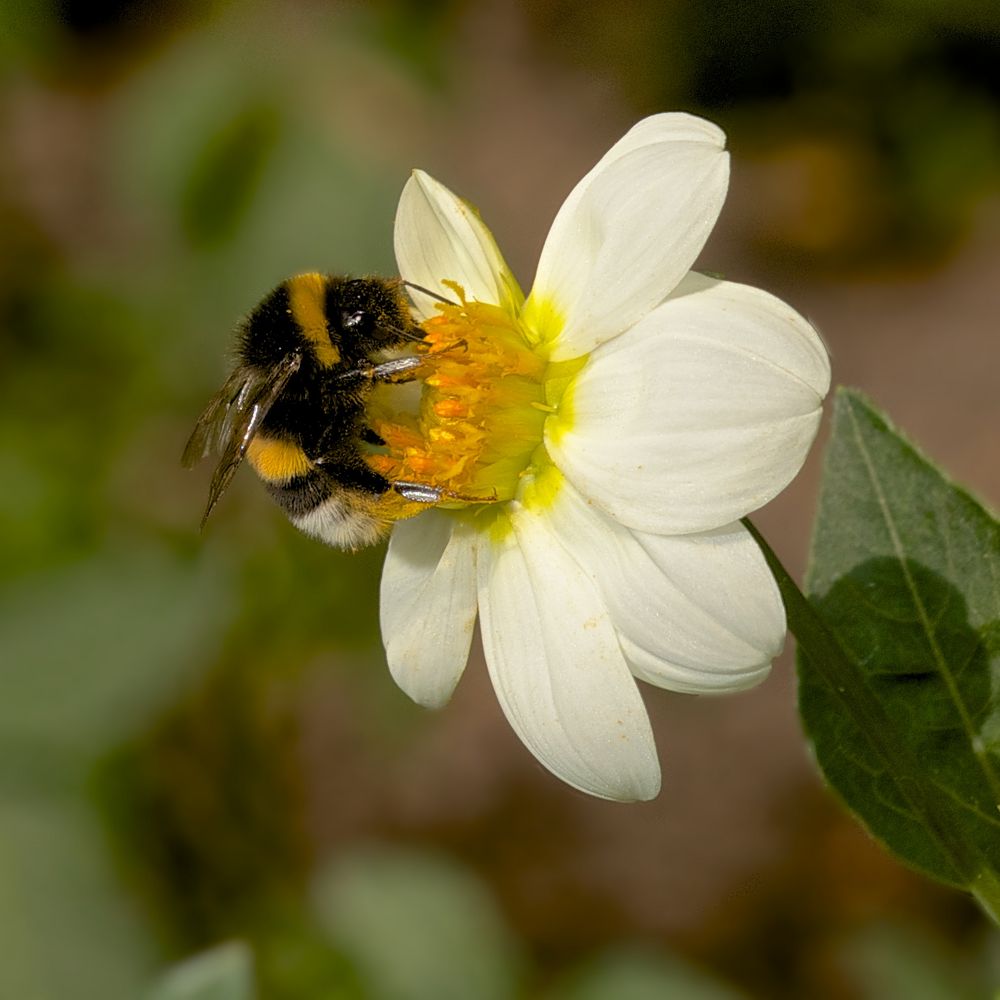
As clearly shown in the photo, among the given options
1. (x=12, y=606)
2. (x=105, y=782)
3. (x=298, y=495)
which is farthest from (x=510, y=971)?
(x=298, y=495)

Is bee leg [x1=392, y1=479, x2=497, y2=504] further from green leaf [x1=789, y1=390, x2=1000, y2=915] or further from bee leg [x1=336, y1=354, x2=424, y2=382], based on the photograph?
green leaf [x1=789, y1=390, x2=1000, y2=915]

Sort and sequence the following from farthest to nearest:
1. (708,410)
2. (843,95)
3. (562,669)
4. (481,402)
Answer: (843,95), (481,402), (562,669), (708,410)

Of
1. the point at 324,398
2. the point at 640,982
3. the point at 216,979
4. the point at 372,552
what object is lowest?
the point at 640,982

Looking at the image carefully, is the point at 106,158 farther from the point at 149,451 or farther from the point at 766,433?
the point at 766,433

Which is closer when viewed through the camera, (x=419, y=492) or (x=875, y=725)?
(x=875, y=725)

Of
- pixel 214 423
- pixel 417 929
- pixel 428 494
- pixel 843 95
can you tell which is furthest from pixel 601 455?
pixel 843 95

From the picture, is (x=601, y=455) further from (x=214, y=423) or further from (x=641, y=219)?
(x=214, y=423)

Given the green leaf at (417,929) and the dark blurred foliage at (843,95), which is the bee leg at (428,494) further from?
the dark blurred foliage at (843,95)
